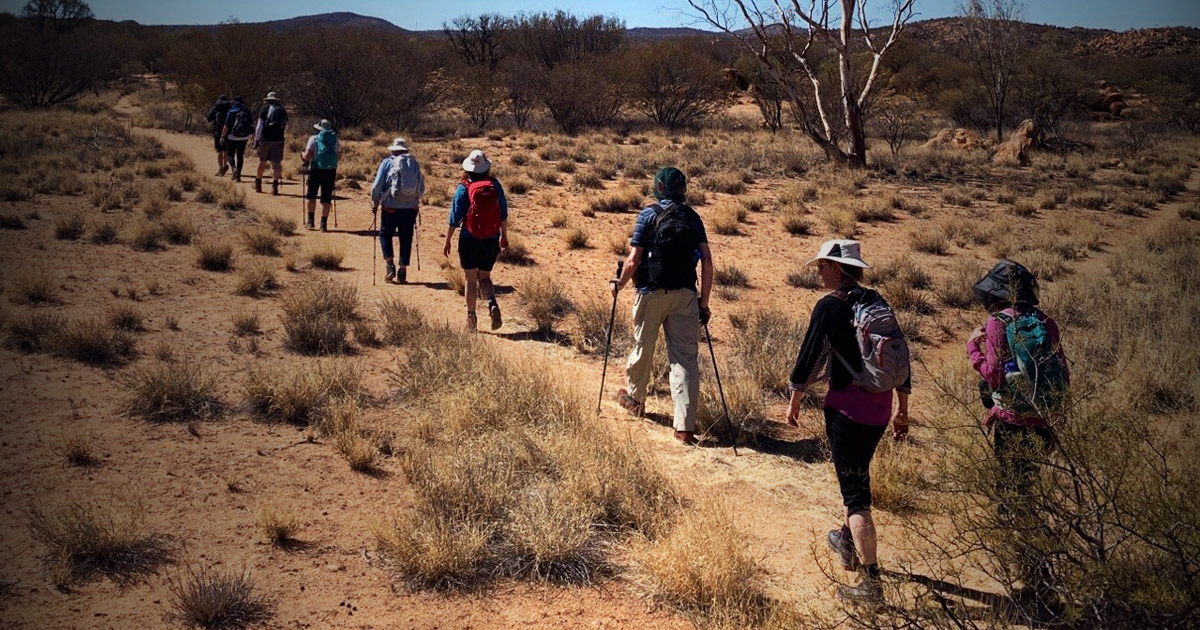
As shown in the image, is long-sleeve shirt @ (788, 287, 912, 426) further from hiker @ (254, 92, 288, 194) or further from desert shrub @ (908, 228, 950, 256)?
hiker @ (254, 92, 288, 194)

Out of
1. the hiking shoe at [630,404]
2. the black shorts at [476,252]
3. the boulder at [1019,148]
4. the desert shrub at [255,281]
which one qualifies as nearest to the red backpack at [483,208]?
the black shorts at [476,252]

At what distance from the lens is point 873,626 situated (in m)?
3.14

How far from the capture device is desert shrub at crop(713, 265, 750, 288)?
459 inches

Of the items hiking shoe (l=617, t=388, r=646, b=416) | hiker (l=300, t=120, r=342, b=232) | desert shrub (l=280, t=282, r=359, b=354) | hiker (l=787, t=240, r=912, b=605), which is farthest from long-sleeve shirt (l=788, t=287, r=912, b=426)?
hiker (l=300, t=120, r=342, b=232)

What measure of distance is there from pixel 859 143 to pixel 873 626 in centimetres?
2135

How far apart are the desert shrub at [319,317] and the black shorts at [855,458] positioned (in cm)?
545

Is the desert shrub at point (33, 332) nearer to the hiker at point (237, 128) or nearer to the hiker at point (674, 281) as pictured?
the hiker at point (674, 281)

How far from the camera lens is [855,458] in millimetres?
4121

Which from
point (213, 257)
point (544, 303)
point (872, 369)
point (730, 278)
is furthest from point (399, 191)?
point (872, 369)

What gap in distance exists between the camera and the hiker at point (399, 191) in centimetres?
1007

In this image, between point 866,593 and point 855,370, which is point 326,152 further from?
point 866,593

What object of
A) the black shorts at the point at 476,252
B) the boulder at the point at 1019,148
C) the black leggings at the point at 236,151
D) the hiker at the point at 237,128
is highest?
the boulder at the point at 1019,148

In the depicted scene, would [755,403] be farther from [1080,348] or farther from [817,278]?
[817,278]

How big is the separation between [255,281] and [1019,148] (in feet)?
84.4
